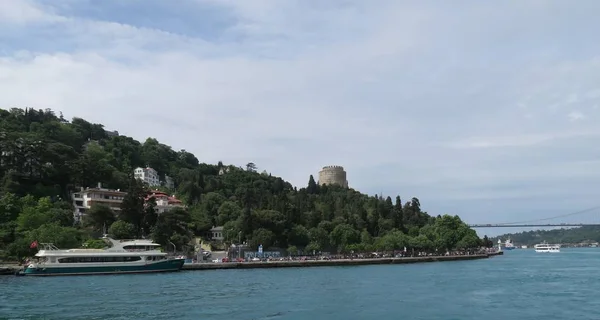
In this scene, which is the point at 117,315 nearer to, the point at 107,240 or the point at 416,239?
the point at 107,240

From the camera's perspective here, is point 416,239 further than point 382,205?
No

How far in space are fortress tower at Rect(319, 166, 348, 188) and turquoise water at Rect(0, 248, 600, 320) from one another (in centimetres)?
13820

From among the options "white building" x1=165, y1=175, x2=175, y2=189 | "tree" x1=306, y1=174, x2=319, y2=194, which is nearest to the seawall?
"tree" x1=306, y1=174, x2=319, y2=194

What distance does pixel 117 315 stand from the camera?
30359 millimetres

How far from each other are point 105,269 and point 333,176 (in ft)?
439

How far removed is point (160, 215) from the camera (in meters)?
87.6

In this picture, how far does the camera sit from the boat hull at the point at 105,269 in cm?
6194

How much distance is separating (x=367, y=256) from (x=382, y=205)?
1115 inches

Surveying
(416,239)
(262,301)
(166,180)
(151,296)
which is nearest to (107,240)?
(151,296)

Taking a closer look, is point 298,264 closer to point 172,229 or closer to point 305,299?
point 172,229

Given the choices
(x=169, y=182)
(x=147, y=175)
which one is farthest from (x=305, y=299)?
(x=169, y=182)

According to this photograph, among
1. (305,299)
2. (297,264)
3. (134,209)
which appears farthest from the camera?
(134,209)

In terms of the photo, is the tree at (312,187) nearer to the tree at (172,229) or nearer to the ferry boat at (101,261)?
the tree at (172,229)

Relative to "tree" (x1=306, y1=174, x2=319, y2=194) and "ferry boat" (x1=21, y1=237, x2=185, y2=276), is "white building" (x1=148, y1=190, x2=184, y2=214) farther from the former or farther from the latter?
"tree" (x1=306, y1=174, x2=319, y2=194)
